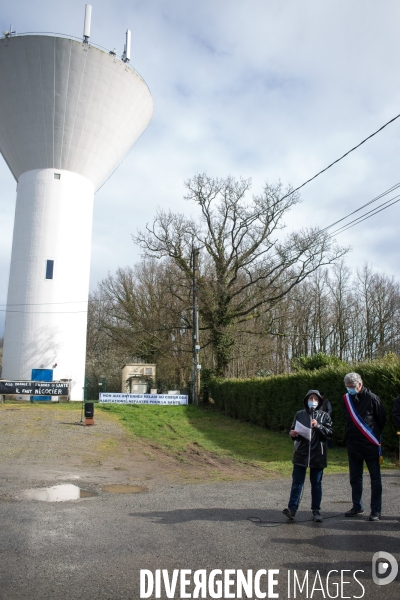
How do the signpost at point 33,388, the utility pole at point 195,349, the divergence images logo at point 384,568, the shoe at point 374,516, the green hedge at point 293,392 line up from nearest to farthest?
the divergence images logo at point 384,568
the shoe at point 374,516
the green hedge at point 293,392
the signpost at point 33,388
the utility pole at point 195,349

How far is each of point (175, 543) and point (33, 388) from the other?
21.0 metres

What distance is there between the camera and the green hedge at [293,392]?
1209 centimetres

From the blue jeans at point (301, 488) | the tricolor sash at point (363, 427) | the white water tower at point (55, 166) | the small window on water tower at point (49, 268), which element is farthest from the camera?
the small window on water tower at point (49, 268)

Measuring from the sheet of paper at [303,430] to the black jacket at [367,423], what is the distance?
0.56m

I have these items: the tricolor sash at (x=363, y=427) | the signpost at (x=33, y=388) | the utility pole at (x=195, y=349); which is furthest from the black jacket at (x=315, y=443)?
the utility pole at (x=195, y=349)

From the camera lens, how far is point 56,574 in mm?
4289

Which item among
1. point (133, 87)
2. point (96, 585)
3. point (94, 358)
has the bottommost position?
point (96, 585)

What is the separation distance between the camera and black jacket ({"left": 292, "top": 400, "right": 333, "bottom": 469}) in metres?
6.26

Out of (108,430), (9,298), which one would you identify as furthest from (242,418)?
(9,298)

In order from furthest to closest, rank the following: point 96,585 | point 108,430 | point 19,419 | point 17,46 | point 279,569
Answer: point 17,46, point 19,419, point 108,430, point 279,569, point 96,585

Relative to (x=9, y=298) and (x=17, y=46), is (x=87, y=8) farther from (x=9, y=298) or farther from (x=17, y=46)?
(x=9, y=298)

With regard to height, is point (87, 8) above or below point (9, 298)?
above

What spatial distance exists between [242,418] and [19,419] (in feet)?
33.7

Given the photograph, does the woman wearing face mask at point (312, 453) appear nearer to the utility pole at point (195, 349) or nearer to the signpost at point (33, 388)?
the signpost at point (33, 388)
